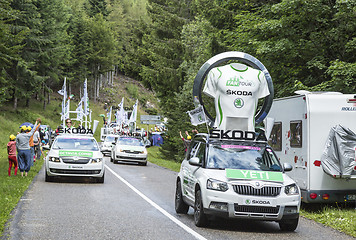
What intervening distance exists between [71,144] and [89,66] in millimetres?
77396

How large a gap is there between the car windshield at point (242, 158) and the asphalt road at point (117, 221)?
117 cm

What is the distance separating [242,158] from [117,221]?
8.98ft

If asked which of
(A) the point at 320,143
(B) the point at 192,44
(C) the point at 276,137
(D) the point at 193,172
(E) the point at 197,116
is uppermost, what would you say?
(B) the point at 192,44

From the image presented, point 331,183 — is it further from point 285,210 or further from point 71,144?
point 71,144

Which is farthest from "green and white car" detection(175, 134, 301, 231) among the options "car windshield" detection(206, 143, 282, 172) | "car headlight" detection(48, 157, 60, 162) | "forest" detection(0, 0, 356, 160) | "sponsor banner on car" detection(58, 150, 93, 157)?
"forest" detection(0, 0, 356, 160)

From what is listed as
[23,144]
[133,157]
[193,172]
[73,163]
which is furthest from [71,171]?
[133,157]

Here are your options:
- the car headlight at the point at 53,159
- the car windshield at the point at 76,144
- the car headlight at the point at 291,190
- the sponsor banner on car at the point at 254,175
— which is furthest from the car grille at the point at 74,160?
the car headlight at the point at 291,190

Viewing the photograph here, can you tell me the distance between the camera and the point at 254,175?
9555mm

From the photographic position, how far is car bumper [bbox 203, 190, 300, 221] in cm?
918

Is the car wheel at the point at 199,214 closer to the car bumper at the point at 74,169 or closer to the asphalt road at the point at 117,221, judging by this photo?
the asphalt road at the point at 117,221

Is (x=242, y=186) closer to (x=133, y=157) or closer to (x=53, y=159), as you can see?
(x=53, y=159)

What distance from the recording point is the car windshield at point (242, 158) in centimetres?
1012

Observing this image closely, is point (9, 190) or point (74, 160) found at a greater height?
point (74, 160)

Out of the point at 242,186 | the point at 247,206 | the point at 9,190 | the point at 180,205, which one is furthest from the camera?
the point at 9,190
